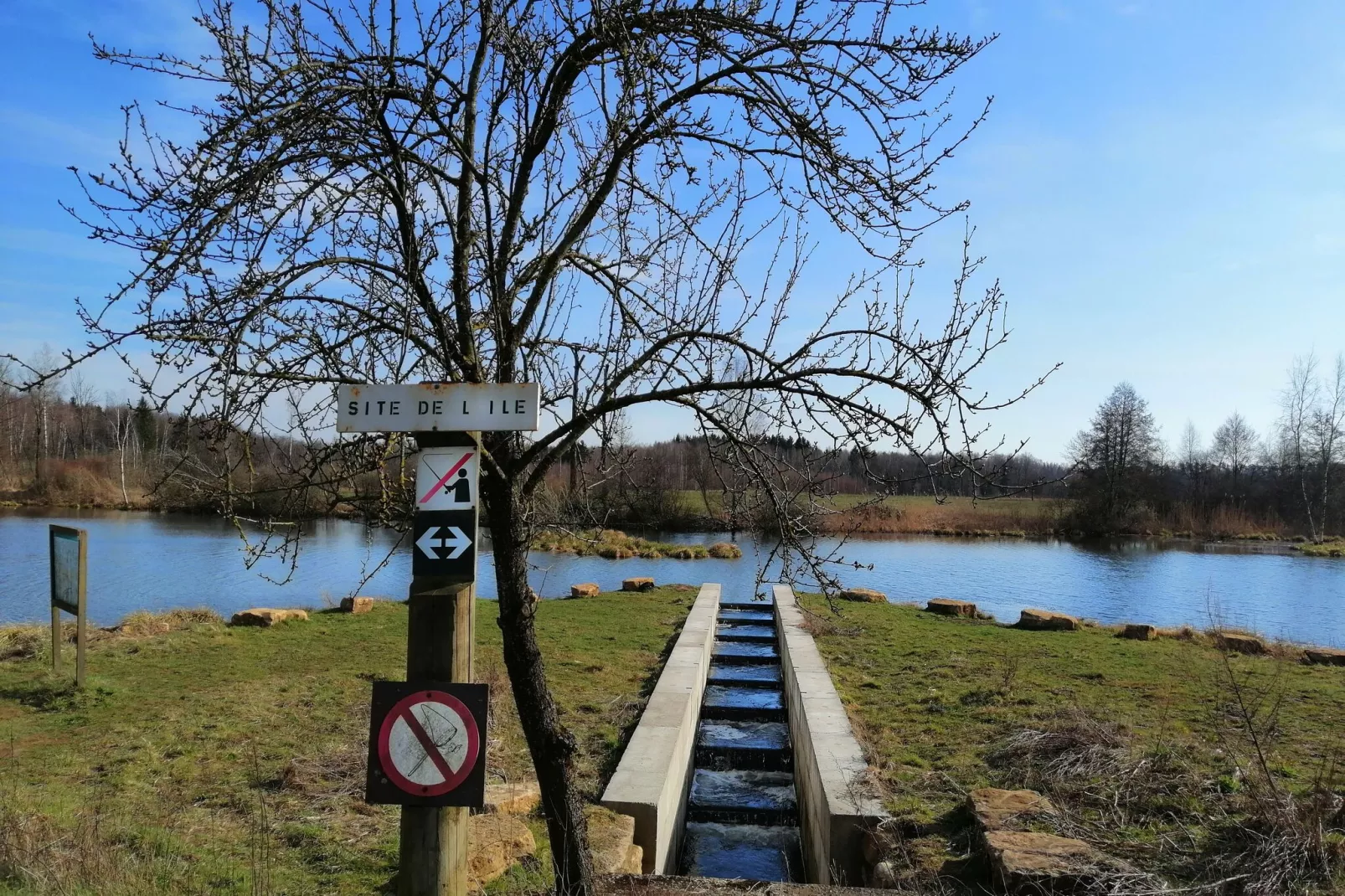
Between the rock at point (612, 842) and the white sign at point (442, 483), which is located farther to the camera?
the rock at point (612, 842)

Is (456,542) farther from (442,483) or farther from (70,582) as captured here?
(70,582)

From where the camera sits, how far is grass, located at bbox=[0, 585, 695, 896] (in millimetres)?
4141

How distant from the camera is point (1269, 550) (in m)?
37.4

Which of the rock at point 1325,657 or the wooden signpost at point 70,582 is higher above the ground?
the wooden signpost at point 70,582

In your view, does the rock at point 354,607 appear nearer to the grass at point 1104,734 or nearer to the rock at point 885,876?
the grass at point 1104,734

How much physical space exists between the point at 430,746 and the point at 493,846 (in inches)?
79.0

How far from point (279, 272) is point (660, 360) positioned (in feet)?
5.68

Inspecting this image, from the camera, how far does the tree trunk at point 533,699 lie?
12.8ft

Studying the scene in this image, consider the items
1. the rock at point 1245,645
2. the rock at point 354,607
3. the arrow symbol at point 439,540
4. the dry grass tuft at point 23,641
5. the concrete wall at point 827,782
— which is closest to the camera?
the arrow symbol at point 439,540

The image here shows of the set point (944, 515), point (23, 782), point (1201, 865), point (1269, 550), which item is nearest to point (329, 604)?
point (23, 782)

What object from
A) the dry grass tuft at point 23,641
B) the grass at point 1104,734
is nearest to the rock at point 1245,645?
the grass at point 1104,734

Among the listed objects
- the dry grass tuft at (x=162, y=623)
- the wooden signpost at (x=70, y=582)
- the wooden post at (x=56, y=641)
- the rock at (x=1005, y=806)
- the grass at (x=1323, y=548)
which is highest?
the wooden signpost at (x=70, y=582)

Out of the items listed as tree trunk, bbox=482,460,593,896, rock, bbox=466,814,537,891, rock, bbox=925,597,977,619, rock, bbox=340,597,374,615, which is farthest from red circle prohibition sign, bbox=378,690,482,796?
rock, bbox=925,597,977,619

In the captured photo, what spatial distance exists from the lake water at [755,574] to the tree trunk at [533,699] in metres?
8.92
